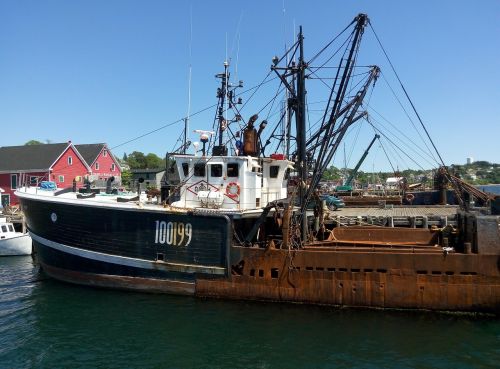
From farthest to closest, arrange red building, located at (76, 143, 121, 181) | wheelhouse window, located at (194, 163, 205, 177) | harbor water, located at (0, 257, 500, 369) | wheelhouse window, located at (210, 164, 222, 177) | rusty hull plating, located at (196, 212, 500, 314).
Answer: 1. red building, located at (76, 143, 121, 181)
2. wheelhouse window, located at (194, 163, 205, 177)
3. wheelhouse window, located at (210, 164, 222, 177)
4. rusty hull plating, located at (196, 212, 500, 314)
5. harbor water, located at (0, 257, 500, 369)

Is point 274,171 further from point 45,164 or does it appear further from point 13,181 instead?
point 13,181

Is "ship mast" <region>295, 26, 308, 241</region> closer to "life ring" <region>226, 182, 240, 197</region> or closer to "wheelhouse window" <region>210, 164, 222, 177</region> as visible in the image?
"life ring" <region>226, 182, 240, 197</region>

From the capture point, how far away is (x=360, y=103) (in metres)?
15.9

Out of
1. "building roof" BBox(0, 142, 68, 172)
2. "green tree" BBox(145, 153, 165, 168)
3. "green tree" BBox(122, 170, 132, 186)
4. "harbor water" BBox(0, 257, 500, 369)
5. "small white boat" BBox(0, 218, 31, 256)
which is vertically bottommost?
"harbor water" BBox(0, 257, 500, 369)

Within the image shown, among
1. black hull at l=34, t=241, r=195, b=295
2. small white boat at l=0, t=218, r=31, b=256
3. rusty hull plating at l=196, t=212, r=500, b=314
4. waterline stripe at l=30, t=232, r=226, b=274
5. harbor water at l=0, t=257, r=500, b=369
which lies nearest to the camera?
harbor water at l=0, t=257, r=500, b=369

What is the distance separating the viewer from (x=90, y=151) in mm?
45062

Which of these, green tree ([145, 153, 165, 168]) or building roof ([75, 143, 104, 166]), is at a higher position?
green tree ([145, 153, 165, 168])

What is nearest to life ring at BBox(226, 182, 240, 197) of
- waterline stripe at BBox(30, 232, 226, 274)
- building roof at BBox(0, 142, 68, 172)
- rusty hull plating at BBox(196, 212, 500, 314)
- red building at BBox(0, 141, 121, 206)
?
rusty hull plating at BBox(196, 212, 500, 314)

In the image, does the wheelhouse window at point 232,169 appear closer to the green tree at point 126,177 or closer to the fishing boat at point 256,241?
the fishing boat at point 256,241

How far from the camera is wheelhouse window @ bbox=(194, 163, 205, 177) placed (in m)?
15.9

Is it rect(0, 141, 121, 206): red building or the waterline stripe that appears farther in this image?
rect(0, 141, 121, 206): red building

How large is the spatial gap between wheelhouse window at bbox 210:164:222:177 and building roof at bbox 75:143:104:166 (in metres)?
31.5

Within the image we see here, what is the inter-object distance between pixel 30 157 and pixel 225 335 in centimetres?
3603

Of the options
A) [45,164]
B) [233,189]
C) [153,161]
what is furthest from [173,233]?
[153,161]
